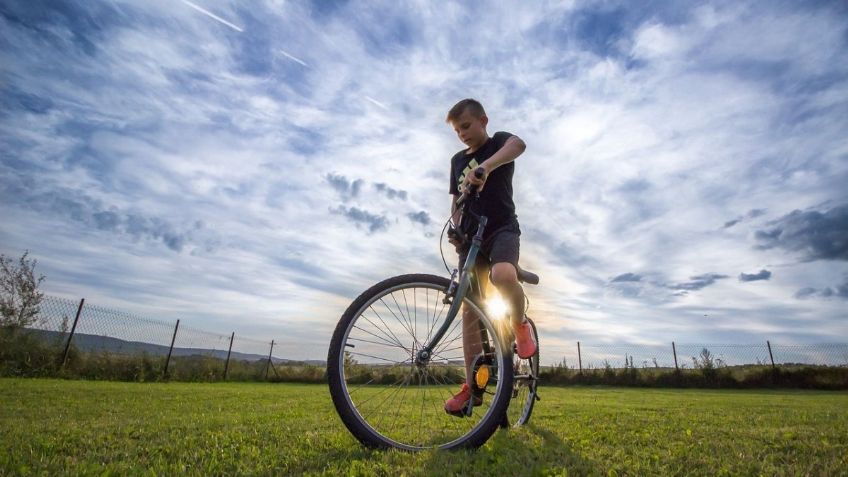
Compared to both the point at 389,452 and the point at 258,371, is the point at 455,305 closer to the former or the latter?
the point at 389,452

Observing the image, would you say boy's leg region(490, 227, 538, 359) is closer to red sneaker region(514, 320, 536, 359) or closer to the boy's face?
red sneaker region(514, 320, 536, 359)

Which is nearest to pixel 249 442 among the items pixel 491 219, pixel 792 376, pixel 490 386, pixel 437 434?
pixel 437 434

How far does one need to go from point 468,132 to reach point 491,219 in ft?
2.37

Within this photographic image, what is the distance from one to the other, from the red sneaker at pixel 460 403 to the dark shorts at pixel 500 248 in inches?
34.4

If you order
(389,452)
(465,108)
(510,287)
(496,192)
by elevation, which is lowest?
(389,452)

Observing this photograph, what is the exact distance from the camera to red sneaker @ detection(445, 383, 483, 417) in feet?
9.54

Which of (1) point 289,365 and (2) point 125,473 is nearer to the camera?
(2) point 125,473

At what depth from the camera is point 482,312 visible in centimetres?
297

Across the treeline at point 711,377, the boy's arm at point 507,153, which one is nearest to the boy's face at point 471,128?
the boy's arm at point 507,153

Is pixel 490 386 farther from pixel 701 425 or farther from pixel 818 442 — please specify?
pixel 701 425

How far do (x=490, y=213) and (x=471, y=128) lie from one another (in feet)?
2.30

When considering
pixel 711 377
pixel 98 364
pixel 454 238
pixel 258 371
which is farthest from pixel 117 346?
pixel 711 377

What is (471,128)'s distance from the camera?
139 inches

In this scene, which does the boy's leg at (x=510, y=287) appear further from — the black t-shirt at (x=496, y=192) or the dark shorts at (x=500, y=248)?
the black t-shirt at (x=496, y=192)
